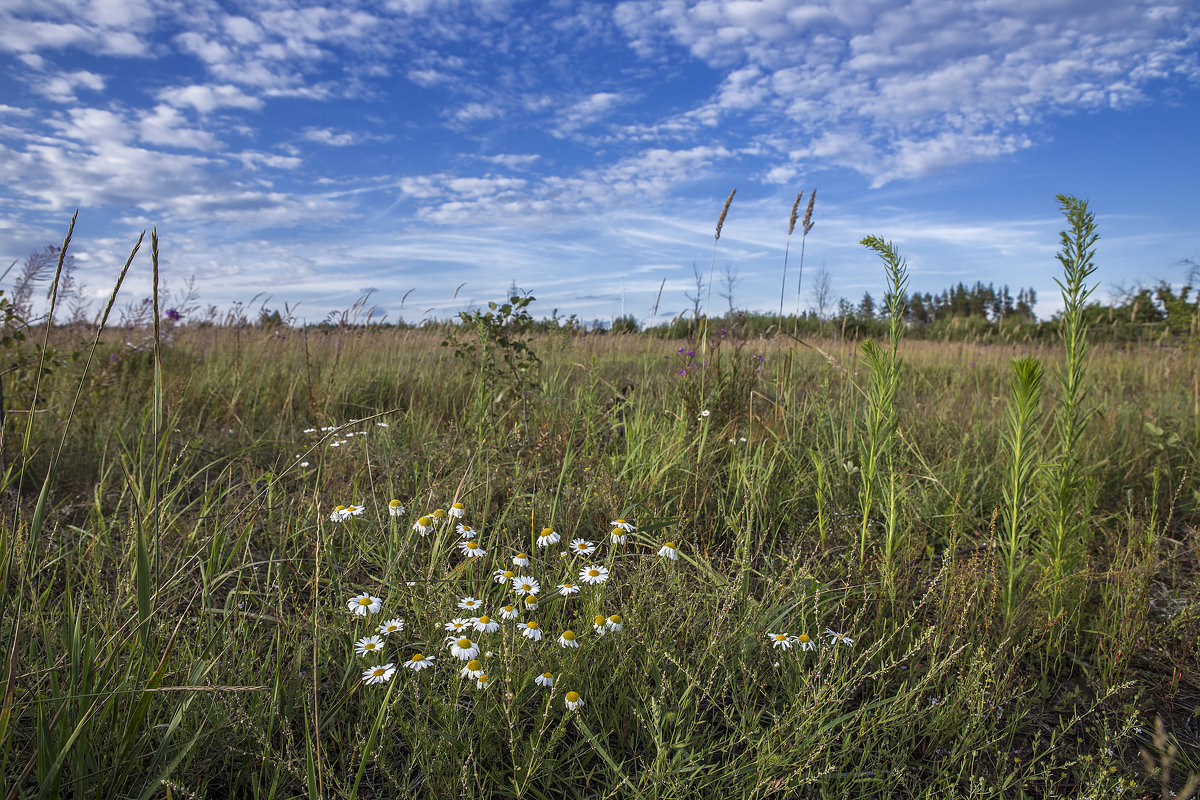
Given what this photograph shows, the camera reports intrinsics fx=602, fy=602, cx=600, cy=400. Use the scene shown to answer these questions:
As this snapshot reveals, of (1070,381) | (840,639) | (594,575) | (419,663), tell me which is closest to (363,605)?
(419,663)

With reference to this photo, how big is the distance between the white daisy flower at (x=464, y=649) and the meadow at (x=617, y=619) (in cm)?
1

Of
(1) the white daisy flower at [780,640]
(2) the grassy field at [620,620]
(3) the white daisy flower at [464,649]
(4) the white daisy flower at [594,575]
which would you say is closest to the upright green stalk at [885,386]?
(2) the grassy field at [620,620]

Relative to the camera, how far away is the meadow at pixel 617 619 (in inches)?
50.3

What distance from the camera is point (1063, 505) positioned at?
1906 millimetres

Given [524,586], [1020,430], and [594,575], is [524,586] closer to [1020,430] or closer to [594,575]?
[594,575]

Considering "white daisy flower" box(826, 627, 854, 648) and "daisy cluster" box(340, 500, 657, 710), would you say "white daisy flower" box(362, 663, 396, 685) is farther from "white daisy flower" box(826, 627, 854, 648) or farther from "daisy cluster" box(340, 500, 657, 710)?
"white daisy flower" box(826, 627, 854, 648)

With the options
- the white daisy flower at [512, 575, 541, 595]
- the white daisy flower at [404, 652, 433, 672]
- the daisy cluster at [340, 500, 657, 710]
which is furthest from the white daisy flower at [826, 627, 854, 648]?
the white daisy flower at [404, 652, 433, 672]

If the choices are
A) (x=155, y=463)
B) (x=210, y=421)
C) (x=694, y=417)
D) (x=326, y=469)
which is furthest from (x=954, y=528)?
(x=210, y=421)

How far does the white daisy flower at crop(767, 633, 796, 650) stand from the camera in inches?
60.6

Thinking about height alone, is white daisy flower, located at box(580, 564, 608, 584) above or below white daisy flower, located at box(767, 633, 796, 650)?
above

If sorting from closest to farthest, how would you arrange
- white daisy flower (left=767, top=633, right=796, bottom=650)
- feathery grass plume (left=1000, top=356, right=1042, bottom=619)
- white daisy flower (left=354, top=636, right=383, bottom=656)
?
white daisy flower (left=354, top=636, right=383, bottom=656) → white daisy flower (left=767, top=633, right=796, bottom=650) → feathery grass plume (left=1000, top=356, right=1042, bottom=619)

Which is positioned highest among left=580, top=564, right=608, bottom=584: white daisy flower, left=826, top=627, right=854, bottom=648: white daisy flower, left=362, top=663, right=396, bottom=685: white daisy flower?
left=580, top=564, right=608, bottom=584: white daisy flower

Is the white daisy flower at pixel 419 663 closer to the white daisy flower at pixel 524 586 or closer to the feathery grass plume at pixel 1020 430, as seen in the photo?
the white daisy flower at pixel 524 586

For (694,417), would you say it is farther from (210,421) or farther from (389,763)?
(210,421)
